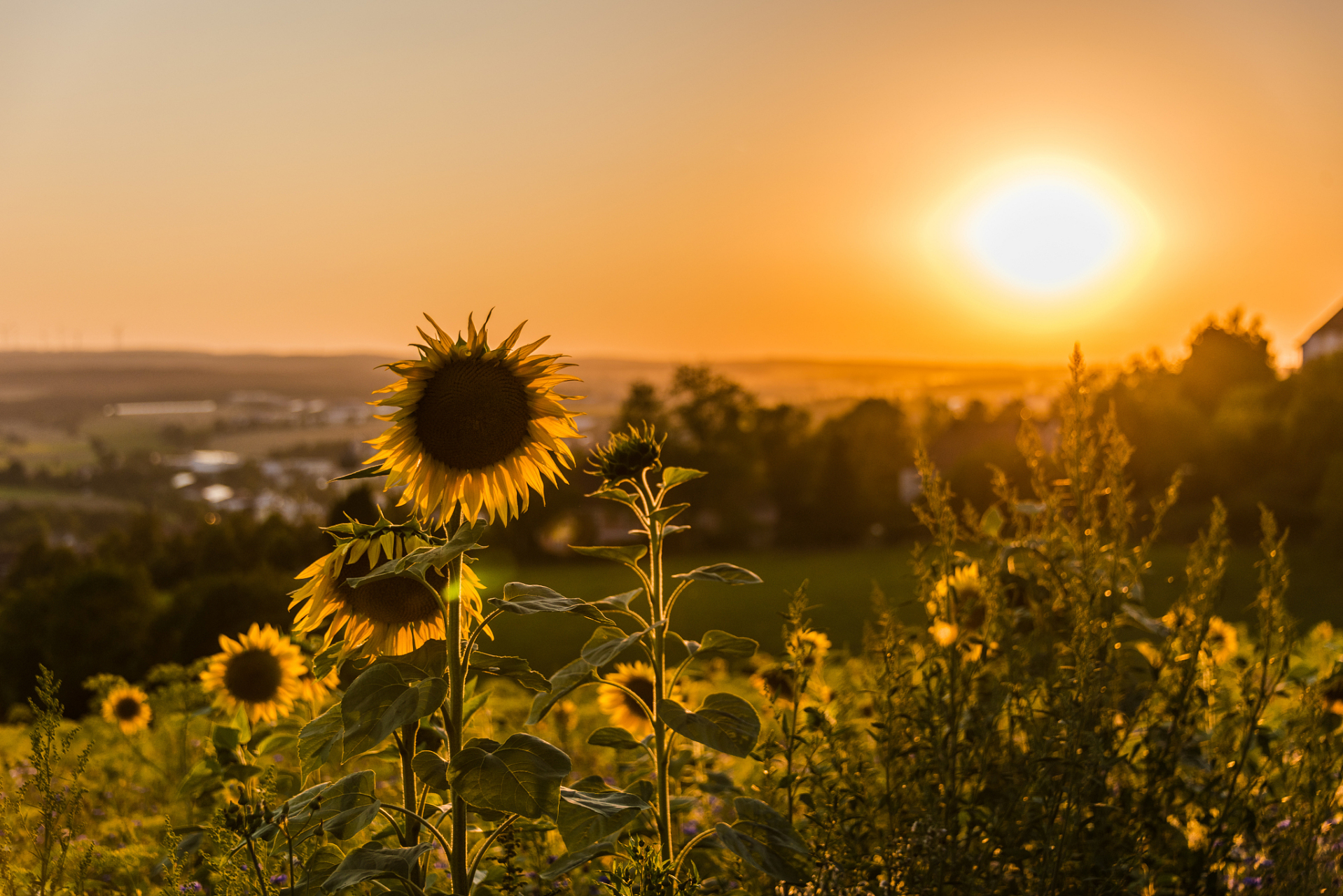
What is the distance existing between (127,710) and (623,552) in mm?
4183

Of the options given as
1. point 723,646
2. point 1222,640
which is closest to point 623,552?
point 723,646

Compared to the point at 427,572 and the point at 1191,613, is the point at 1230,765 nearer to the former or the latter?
the point at 1191,613

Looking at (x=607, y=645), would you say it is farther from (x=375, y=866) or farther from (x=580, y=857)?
(x=375, y=866)

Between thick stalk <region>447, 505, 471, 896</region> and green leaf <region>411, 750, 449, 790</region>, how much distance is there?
0.04 meters

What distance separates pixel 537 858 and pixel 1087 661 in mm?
1893

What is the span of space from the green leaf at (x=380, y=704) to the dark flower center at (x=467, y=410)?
0.50m

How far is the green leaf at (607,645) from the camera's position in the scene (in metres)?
2.11

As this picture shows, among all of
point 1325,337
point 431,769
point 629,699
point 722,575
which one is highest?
point 1325,337

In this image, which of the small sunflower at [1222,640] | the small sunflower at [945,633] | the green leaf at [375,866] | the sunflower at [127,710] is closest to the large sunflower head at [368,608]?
the green leaf at [375,866]

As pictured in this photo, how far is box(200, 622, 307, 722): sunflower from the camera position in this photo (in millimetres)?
3910

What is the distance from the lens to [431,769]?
2.03 meters

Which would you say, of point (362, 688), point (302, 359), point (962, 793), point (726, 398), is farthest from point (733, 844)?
point (302, 359)

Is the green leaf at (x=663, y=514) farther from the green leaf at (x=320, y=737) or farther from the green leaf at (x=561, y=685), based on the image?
the green leaf at (x=320, y=737)

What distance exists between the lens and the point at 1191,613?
3.19 meters
